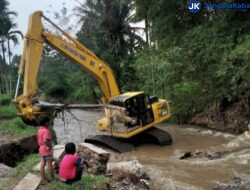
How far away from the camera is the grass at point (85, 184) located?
5809mm

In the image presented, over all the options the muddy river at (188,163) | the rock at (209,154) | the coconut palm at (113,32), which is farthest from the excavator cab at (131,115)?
the coconut palm at (113,32)

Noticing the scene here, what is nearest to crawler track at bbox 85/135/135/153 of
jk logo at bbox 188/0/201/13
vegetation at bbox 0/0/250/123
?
vegetation at bbox 0/0/250/123

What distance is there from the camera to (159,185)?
7566mm

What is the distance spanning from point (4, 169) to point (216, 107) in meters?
9.50

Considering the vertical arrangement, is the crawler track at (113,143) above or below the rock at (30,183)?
below

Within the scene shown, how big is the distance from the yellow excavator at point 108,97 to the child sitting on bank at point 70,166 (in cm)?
456

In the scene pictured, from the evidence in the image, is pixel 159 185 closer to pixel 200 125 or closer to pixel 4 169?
pixel 4 169

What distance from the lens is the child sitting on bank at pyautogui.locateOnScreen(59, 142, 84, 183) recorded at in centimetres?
570

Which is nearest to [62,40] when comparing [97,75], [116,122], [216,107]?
[97,75]

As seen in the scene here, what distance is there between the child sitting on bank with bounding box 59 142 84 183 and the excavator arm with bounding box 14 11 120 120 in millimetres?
3880

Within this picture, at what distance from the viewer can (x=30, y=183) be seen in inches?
249

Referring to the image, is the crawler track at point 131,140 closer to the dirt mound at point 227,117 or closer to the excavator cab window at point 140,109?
the excavator cab window at point 140,109

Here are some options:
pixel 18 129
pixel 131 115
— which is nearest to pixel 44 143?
pixel 131 115

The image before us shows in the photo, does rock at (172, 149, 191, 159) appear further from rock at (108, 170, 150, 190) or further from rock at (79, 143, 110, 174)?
rock at (79, 143, 110, 174)
